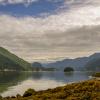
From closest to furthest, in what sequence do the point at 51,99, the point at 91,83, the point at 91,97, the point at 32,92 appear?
the point at 91,97 < the point at 51,99 < the point at 91,83 < the point at 32,92

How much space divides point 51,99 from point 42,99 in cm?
201

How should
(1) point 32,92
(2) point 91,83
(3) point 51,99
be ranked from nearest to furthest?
(3) point 51,99 < (2) point 91,83 < (1) point 32,92

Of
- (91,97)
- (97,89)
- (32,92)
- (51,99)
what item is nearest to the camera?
(91,97)

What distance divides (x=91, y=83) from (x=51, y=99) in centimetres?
1237

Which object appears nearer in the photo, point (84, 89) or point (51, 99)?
point (51, 99)

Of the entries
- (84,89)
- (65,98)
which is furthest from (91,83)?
(65,98)

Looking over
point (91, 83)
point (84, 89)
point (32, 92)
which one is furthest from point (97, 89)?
point (32, 92)

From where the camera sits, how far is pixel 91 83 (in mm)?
53875

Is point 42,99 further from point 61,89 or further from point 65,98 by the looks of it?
point 61,89

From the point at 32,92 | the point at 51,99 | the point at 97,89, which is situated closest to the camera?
the point at 51,99

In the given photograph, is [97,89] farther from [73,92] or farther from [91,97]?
[91,97]

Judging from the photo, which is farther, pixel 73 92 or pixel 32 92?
pixel 32 92

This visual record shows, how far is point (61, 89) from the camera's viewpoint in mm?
55219

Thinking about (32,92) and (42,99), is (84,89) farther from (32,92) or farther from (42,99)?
(32,92)
